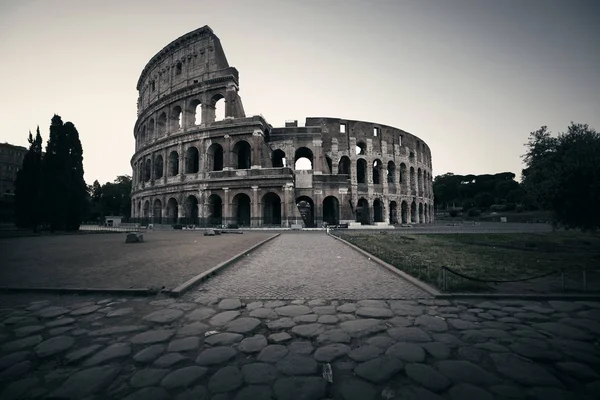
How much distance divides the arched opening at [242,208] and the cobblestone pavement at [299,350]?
21904mm

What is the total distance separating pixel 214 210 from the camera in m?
28.1

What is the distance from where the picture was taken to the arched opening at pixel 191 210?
25955mm

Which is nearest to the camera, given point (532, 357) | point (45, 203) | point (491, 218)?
point (532, 357)

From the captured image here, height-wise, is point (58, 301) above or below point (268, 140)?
below

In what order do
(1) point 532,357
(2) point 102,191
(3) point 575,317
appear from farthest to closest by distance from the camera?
(2) point 102,191
(3) point 575,317
(1) point 532,357

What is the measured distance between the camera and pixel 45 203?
19.5 m

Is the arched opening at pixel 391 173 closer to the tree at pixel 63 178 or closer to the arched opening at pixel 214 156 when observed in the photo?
the arched opening at pixel 214 156

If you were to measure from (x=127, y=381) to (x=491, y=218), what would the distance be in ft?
189

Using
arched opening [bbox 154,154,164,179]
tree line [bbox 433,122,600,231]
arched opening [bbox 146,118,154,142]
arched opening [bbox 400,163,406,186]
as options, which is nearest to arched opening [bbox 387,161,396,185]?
arched opening [bbox 400,163,406,186]

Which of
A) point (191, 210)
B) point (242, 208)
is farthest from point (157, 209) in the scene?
point (242, 208)

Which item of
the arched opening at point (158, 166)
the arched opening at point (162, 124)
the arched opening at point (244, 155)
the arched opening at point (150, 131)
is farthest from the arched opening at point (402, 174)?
the arched opening at point (150, 131)

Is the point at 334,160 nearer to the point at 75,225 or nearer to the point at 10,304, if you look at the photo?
the point at 75,225

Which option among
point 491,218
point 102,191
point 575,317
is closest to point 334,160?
point 575,317

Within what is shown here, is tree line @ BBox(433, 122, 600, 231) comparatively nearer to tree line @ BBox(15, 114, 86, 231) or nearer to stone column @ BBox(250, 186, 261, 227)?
stone column @ BBox(250, 186, 261, 227)
